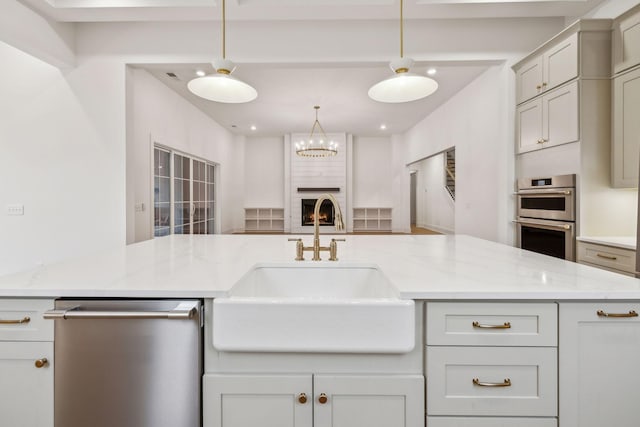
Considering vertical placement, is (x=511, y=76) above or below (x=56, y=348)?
above

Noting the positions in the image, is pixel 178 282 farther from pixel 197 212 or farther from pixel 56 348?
pixel 197 212

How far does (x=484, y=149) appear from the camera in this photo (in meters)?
4.16

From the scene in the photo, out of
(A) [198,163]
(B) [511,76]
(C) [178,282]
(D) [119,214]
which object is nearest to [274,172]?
(A) [198,163]

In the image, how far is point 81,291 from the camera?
3.28 ft

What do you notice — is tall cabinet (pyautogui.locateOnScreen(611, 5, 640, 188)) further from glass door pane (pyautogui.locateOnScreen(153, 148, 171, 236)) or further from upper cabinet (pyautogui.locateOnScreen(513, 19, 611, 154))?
glass door pane (pyautogui.locateOnScreen(153, 148, 171, 236))

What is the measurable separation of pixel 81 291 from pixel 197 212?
545 cm

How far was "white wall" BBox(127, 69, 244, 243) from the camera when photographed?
3.35 metres

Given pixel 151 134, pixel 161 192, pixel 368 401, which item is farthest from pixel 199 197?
pixel 368 401

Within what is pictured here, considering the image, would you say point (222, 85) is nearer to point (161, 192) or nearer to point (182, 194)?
point (161, 192)

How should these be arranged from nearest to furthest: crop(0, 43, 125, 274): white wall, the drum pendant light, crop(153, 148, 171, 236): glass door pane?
the drum pendant light, crop(0, 43, 125, 274): white wall, crop(153, 148, 171, 236): glass door pane

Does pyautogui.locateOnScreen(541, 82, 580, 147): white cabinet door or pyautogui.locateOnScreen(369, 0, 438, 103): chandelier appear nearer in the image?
pyautogui.locateOnScreen(369, 0, 438, 103): chandelier

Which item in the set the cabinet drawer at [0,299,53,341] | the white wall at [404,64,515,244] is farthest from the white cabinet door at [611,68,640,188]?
the cabinet drawer at [0,299,53,341]

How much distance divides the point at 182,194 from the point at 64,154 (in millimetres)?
2299

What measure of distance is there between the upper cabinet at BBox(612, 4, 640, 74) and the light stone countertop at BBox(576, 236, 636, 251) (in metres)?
1.22
